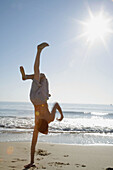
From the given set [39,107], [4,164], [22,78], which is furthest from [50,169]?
[22,78]

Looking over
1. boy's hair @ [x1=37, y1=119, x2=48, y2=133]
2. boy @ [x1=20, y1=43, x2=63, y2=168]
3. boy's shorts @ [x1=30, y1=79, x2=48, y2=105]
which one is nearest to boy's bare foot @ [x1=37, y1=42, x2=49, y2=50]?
boy @ [x1=20, y1=43, x2=63, y2=168]

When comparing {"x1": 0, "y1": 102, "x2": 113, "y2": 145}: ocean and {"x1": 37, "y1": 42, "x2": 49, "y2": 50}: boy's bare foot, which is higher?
{"x1": 37, "y1": 42, "x2": 49, "y2": 50}: boy's bare foot

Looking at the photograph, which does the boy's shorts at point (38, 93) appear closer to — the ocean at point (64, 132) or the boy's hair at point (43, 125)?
the boy's hair at point (43, 125)

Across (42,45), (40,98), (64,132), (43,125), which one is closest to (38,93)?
(40,98)

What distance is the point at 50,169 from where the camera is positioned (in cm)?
413

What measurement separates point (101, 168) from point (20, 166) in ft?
5.89

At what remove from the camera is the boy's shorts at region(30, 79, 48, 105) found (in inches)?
161

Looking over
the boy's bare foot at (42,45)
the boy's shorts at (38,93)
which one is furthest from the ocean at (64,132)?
the boy's bare foot at (42,45)

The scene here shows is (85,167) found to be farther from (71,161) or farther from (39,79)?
(39,79)

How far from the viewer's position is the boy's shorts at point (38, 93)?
4.10 metres

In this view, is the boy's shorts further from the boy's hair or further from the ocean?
the ocean

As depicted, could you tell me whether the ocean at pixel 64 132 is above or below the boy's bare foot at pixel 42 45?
below

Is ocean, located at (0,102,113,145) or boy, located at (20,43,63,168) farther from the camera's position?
ocean, located at (0,102,113,145)

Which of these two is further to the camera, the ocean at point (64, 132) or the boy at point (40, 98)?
the ocean at point (64, 132)
